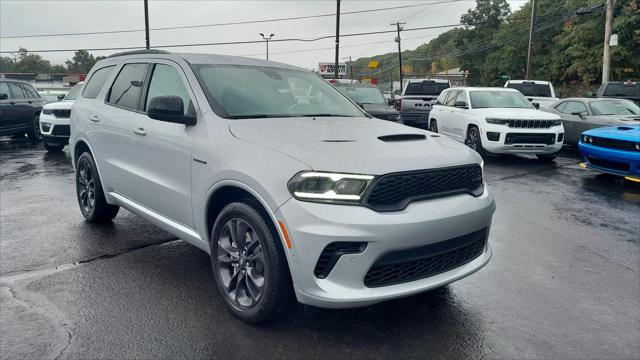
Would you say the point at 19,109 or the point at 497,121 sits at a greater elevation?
the point at 19,109

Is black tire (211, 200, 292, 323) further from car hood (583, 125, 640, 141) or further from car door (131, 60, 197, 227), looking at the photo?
car hood (583, 125, 640, 141)

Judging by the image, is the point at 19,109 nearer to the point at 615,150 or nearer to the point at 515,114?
the point at 515,114

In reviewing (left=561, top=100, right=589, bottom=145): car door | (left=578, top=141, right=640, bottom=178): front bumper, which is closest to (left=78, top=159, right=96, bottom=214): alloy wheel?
(left=578, top=141, right=640, bottom=178): front bumper

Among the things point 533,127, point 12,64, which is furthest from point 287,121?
point 12,64

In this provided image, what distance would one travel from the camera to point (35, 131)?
14.8 m

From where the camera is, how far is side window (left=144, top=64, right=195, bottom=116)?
12.6 ft

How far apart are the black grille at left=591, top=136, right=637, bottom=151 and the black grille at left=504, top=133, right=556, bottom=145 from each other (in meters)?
1.62

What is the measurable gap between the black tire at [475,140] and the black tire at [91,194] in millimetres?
8115

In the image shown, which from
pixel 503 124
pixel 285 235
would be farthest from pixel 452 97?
pixel 285 235

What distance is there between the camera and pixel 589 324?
11.0ft

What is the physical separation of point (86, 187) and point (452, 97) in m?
9.89

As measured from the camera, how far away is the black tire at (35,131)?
14.7 m

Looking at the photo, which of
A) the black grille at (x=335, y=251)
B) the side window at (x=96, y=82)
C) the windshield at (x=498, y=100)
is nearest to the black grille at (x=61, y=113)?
the side window at (x=96, y=82)

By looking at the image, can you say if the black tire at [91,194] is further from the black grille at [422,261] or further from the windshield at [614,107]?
the windshield at [614,107]
